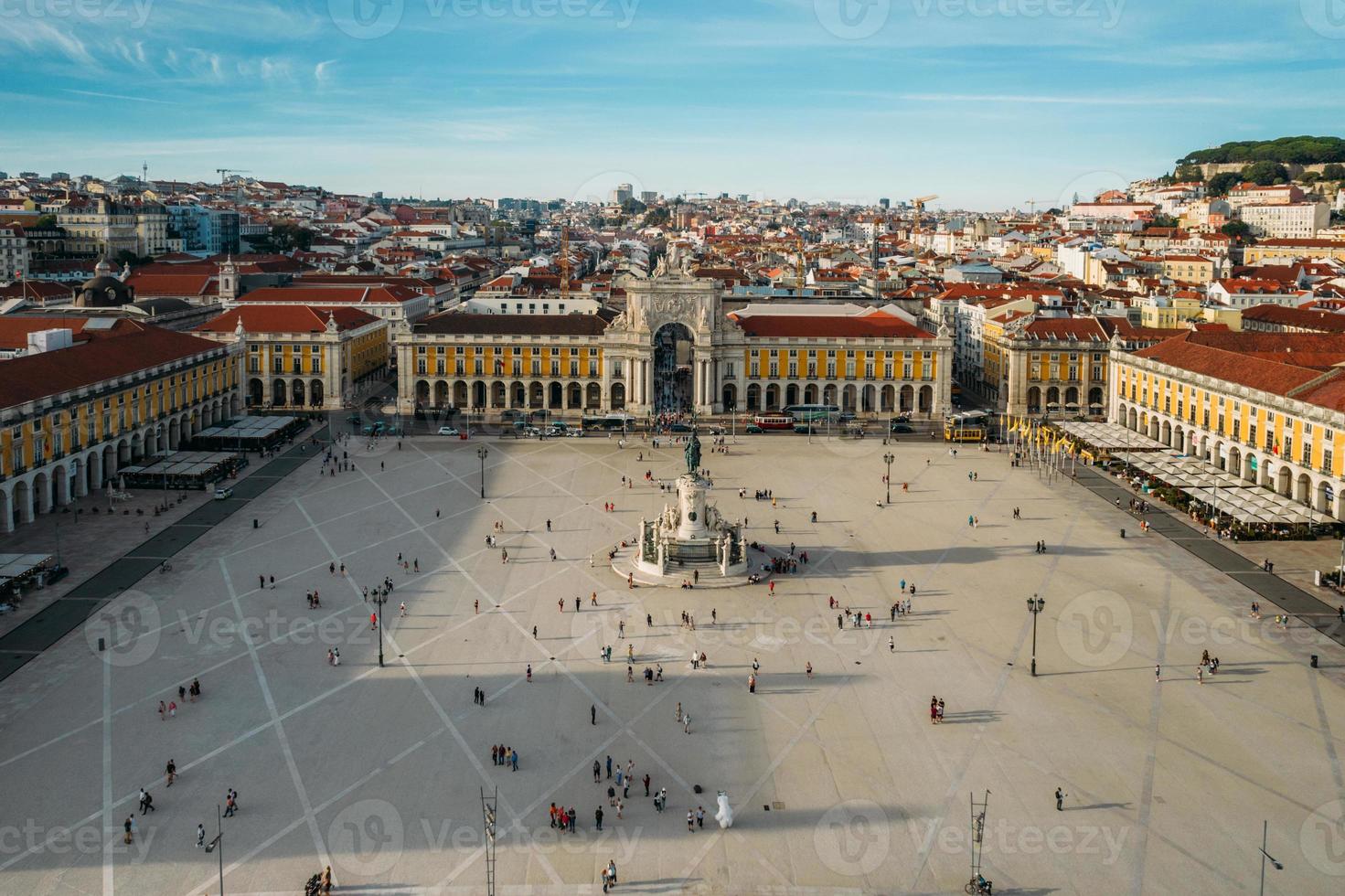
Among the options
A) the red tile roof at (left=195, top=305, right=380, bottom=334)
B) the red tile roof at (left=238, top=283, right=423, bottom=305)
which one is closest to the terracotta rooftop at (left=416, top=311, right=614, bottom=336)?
the red tile roof at (left=195, top=305, right=380, bottom=334)

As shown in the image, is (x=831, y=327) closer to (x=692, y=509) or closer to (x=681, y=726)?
(x=692, y=509)

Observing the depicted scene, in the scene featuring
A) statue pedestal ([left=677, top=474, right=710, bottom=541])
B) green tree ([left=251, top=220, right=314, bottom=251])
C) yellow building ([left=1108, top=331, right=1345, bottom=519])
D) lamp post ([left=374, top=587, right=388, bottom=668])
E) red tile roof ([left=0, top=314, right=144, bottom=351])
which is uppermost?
green tree ([left=251, top=220, right=314, bottom=251])

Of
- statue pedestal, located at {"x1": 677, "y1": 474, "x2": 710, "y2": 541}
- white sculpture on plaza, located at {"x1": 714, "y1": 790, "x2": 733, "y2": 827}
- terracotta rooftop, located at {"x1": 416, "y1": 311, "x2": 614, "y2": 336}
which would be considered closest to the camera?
white sculpture on plaza, located at {"x1": 714, "y1": 790, "x2": 733, "y2": 827}

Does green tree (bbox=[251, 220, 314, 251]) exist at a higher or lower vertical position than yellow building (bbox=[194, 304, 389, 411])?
higher

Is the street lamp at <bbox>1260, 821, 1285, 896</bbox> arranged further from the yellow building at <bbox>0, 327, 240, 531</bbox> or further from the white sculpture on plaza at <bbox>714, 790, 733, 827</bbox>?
the yellow building at <bbox>0, 327, 240, 531</bbox>

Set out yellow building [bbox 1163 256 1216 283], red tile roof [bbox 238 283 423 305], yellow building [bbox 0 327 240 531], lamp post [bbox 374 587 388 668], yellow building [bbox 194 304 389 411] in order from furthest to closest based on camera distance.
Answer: yellow building [bbox 1163 256 1216 283] < red tile roof [bbox 238 283 423 305] < yellow building [bbox 194 304 389 411] < yellow building [bbox 0 327 240 531] < lamp post [bbox 374 587 388 668]

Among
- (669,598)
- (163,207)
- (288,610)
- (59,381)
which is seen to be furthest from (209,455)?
(163,207)
